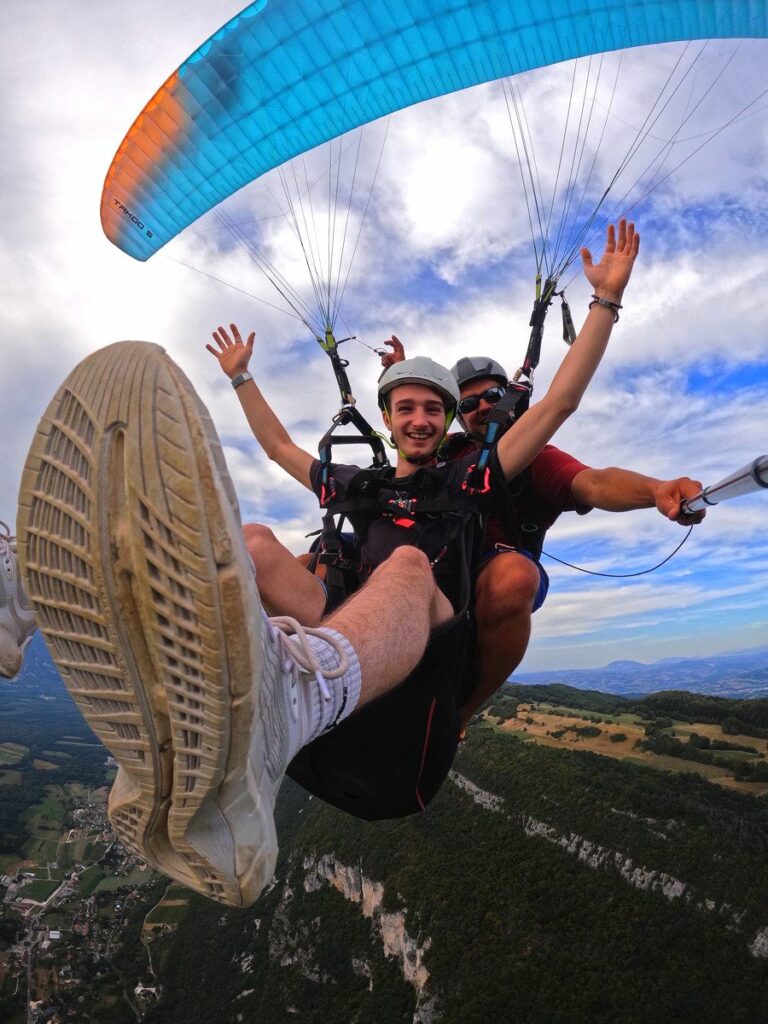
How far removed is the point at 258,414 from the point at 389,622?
7.51 ft

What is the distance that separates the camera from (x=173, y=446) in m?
1.17

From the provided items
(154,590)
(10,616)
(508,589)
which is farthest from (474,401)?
(10,616)

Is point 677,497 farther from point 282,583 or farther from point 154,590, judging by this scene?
point 154,590

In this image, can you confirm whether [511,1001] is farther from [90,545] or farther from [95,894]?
[90,545]

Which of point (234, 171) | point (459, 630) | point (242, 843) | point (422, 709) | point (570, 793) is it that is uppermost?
point (234, 171)

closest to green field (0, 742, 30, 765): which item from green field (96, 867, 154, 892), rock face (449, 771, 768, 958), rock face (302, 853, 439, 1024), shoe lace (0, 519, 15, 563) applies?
green field (96, 867, 154, 892)

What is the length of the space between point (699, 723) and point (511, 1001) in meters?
43.4

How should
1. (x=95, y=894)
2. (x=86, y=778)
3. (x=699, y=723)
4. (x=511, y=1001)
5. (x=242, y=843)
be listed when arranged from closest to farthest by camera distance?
(x=242, y=843), (x=511, y=1001), (x=95, y=894), (x=699, y=723), (x=86, y=778)

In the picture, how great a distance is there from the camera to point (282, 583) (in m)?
2.60

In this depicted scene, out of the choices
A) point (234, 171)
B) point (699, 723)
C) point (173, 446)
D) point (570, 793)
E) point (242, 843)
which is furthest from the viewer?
point (699, 723)

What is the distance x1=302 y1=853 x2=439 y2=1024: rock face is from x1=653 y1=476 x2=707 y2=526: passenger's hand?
168ft

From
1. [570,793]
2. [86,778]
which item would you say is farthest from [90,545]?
[86,778]

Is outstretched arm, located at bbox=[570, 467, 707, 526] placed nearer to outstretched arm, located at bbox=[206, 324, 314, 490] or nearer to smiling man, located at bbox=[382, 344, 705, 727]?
smiling man, located at bbox=[382, 344, 705, 727]

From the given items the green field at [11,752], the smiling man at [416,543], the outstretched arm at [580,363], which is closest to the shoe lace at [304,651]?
the smiling man at [416,543]
